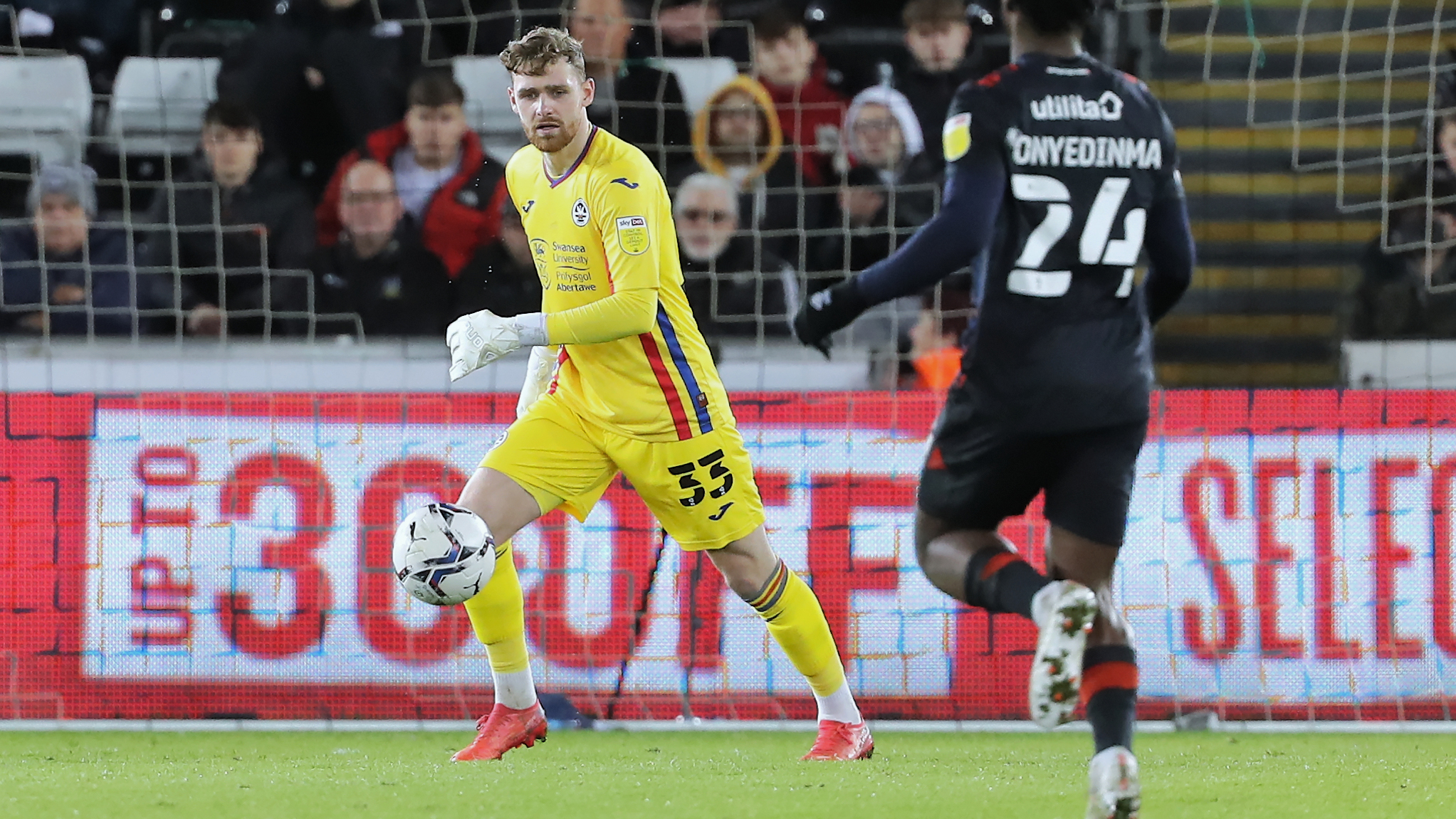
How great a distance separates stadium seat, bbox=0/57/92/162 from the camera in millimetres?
8812

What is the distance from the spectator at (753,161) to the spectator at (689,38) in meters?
0.38

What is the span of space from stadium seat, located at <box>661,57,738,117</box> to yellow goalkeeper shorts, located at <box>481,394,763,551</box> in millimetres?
3799

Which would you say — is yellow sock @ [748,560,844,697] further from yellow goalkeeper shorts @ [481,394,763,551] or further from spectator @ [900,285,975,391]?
spectator @ [900,285,975,391]

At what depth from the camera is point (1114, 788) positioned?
12.1 ft

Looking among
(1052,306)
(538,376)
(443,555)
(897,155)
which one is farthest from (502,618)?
(897,155)

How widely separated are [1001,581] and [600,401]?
1.66 m

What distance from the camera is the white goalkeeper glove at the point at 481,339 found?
4805mm

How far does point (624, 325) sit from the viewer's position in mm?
→ 5016

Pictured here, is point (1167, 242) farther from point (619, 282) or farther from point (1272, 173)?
point (1272, 173)

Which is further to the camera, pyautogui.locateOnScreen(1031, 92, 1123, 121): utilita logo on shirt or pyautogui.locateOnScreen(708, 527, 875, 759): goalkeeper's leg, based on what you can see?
pyautogui.locateOnScreen(708, 527, 875, 759): goalkeeper's leg

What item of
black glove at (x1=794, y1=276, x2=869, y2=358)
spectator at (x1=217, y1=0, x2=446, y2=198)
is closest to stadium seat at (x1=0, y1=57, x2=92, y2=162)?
spectator at (x1=217, y1=0, x2=446, y2=198)

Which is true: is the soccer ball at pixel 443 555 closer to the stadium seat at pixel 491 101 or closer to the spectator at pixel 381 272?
the spectator at pixel 381 272

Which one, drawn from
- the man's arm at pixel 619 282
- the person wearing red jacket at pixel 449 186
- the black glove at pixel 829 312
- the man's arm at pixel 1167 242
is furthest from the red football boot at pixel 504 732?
the person wearing red jacket at pixel 449 186

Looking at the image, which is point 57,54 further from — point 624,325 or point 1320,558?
point 1320,558
